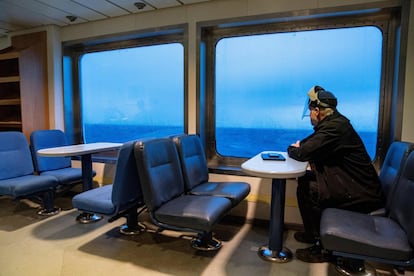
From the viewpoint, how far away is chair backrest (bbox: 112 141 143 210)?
88.6 inches

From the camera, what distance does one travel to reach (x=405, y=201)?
180cm

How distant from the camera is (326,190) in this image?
7.02 feet

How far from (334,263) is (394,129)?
1.32 metres

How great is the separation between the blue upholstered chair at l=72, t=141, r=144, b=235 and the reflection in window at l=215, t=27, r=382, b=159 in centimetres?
129

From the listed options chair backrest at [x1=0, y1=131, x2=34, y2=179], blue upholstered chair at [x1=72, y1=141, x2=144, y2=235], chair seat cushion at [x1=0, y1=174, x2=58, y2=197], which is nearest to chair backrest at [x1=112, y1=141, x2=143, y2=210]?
blue upholstered chair at [x1=72, y1=141, x2=144, y2=235]

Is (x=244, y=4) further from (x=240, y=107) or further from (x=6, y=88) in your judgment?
(x=6, y=88)

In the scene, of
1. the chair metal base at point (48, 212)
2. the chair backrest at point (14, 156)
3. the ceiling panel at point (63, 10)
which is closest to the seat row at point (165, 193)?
the chair metal base at point (48, 212)

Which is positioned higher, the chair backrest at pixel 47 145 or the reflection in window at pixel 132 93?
the reflection in window at pixel 132 93

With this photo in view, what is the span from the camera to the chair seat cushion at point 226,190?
249cm

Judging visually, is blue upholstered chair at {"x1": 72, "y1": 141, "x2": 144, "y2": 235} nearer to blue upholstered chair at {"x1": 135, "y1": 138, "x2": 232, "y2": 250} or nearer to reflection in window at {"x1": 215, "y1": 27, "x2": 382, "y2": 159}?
blue upholstered chair at {"x1": 135, "y1": 138, "x2": 232, "y2": 250}

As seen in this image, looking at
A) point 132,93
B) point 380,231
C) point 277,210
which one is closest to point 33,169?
point 132,93

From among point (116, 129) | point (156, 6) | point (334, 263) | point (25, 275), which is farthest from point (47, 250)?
point (156, 6)

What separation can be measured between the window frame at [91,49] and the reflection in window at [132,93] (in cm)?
7

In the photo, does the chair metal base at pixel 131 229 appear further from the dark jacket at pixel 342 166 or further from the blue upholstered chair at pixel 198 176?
the dark jacket at pixel 342 166
